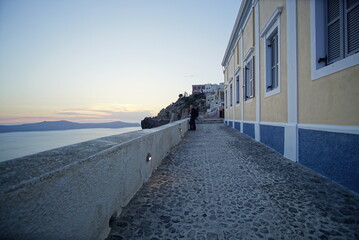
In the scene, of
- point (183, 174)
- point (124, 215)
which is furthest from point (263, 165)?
point (124, 215)

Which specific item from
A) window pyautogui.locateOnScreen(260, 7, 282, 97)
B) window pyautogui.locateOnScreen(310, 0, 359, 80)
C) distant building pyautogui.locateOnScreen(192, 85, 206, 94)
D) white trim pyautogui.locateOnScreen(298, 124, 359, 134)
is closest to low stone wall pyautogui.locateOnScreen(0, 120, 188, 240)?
white trim pyautogui.locateOnScreen(298, 124, 359, 134)

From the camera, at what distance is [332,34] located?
3.49 meters

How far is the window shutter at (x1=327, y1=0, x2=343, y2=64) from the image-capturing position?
329 cm

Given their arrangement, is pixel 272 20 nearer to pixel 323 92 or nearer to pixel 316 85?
pixel 316 85

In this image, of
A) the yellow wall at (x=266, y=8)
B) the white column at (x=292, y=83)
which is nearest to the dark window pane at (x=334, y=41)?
the white column at (x=292, y=83)

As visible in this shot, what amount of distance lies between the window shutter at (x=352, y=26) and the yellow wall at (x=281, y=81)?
6.25 feet

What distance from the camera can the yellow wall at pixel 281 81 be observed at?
16.6ft

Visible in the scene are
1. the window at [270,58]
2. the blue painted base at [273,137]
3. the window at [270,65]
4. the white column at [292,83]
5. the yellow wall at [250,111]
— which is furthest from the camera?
the yellow wall at [250,111]

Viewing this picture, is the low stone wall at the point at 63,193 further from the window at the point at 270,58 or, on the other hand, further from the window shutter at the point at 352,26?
the window at the point at 270,58

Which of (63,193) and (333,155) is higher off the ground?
(63,193)

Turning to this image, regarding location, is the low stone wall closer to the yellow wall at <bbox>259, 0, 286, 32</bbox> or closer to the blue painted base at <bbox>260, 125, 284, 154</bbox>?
the blue painted base at <bbox>260, 125, 284, 154</bbox>

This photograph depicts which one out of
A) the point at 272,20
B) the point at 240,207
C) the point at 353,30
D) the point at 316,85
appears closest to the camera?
the point at 240,207

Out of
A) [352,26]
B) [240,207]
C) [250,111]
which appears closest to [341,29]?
[352,26]

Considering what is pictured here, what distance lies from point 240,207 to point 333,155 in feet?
6.15
